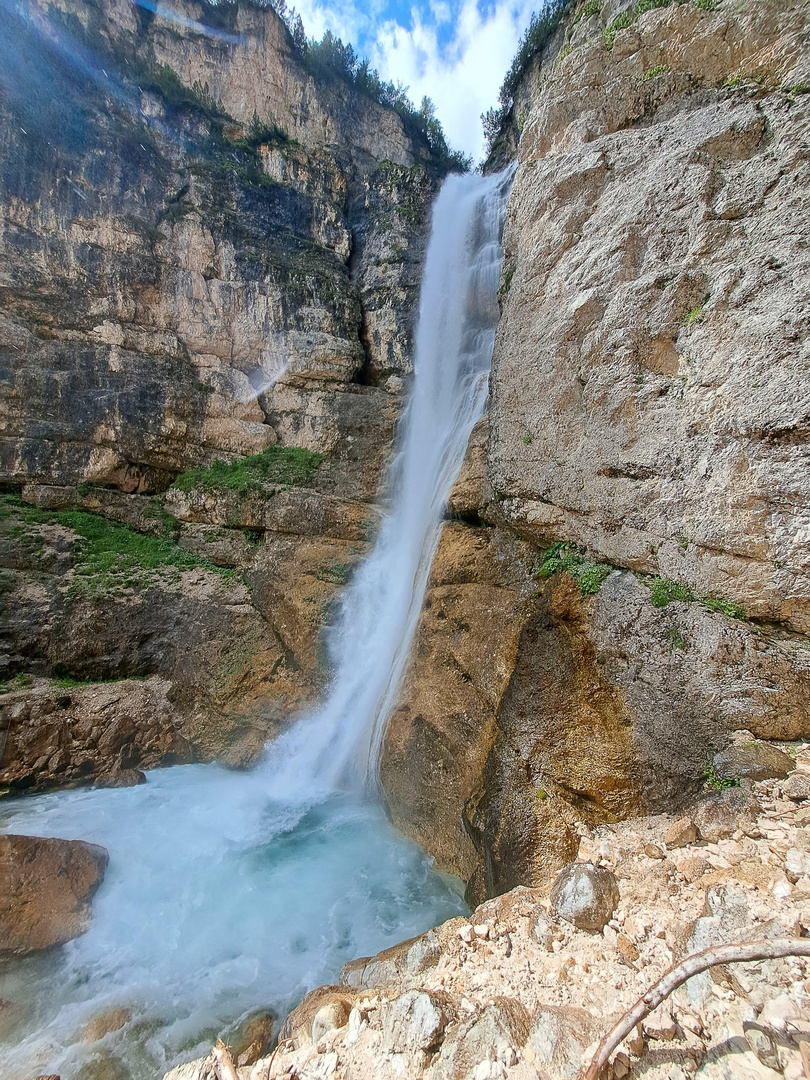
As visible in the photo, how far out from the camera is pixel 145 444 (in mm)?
12984

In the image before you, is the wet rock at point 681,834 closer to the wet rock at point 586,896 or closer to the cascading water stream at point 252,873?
the wet rock at point 586,896

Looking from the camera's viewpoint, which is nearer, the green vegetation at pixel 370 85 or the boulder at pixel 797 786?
the boulder at pixel 797 786

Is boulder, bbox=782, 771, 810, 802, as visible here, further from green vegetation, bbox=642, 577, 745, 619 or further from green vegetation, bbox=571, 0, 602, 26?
green vegetation, bbox=571, 0, 602, 26

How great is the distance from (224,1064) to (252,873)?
3.52 metres

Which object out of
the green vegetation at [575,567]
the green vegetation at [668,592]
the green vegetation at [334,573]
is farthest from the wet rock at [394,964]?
the green vegetation at [334,573]

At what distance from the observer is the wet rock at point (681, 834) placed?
3791 mm

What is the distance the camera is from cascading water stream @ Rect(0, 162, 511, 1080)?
4551 mm

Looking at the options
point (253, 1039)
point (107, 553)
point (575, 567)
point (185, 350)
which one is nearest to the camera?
point (253, 1039)

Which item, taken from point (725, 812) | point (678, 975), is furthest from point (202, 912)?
point (725, 812)

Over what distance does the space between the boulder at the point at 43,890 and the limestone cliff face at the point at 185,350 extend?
3211 mm

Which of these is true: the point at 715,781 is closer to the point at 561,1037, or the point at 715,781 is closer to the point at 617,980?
the point at 617,980

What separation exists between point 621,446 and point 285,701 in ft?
24.7

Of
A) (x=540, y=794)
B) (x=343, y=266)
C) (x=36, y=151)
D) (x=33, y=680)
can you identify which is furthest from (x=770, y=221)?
(x=36, y=151)

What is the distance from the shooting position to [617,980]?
300 cm
